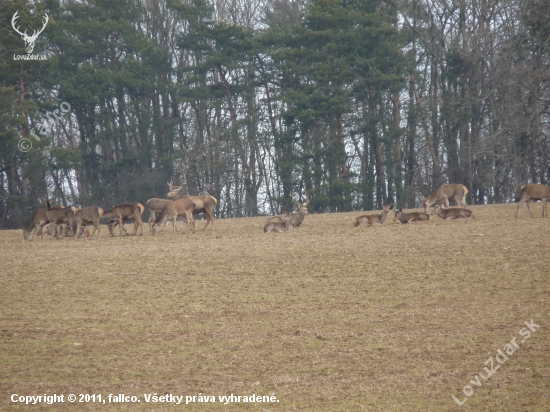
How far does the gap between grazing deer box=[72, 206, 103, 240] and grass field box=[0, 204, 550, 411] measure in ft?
11.2

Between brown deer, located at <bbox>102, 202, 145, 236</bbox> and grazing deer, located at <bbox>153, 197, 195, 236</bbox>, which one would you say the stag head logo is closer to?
brown deer, located at <bbox>102, 202, 145, 236</bbox>

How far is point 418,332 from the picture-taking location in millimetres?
10195

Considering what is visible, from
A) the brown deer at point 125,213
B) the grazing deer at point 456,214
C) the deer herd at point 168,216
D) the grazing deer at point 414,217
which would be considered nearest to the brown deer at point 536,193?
the deer herd at point 168,216

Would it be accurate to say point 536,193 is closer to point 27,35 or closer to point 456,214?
point 456,214

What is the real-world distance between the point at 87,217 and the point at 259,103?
25506mm

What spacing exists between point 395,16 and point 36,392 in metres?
38.1

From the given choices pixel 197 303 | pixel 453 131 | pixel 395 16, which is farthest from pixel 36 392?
pixel 395 16

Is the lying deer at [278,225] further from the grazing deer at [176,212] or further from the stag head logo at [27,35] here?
the stag head logo at [27,35]

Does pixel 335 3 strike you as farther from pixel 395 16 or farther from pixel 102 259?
pixel 102 259

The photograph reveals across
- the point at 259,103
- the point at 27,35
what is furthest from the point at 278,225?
the point at 259,103

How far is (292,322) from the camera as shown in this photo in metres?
11.0

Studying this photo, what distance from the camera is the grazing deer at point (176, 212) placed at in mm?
20938

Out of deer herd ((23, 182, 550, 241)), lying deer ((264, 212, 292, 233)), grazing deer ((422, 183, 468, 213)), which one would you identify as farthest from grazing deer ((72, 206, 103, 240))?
grazing deer ((422, 183, 468, 213))


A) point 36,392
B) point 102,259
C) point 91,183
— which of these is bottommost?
point 36,392
